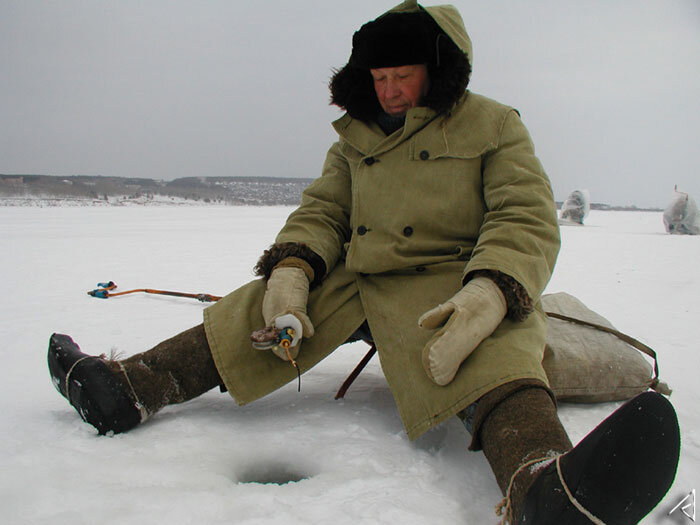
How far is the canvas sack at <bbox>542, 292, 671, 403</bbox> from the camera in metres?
1.71

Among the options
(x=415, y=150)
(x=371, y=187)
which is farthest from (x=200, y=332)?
(x=415, y=150)

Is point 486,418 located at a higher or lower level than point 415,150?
lower

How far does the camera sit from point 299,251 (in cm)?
175

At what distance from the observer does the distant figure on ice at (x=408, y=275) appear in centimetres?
128

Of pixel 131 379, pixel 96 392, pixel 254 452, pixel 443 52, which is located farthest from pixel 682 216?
pixel 96 392

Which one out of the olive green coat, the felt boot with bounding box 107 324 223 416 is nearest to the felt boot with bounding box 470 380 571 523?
the olive green coat

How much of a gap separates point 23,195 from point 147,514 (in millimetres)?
30037

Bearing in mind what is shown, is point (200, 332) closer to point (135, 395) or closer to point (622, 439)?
point (135, 395)

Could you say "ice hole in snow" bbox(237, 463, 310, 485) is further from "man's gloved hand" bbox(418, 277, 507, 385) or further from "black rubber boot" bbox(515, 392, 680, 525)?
"black rubber boot" bbox(515, 392, 680, 525)

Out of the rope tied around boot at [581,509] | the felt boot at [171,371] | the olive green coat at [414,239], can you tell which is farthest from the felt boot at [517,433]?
the felt boot at [171,371]

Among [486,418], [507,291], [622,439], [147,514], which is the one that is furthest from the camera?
[507,291]

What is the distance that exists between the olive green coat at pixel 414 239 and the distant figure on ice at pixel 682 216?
40.9ft

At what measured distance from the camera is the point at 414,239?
5.41ft

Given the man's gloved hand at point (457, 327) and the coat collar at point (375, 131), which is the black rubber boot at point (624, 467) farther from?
the coat collar at point (375, 131)
